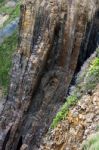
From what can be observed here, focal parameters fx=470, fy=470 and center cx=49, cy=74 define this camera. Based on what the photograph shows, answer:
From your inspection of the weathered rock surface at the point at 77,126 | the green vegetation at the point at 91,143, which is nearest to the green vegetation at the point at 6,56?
the weathered rock surface at the point at 77,126

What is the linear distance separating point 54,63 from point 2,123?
11.5 ft

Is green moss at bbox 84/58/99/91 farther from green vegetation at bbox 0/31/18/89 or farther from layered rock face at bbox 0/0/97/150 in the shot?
green vegetation at bbox 0/31/18/89

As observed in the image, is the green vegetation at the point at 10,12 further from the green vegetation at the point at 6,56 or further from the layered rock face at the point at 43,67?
the layered rock face at the point at 43,67

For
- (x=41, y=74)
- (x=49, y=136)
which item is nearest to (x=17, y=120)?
(x=41, y=74)

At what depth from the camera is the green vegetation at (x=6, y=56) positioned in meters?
32.9

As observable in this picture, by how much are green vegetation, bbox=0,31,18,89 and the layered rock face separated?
11.3 meters

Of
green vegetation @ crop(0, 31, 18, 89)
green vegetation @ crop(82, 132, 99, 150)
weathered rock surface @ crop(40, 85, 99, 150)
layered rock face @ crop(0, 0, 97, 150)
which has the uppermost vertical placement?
green vegetation @ crop(82, 132, 99, 150)

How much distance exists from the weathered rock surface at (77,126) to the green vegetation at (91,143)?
0.39 metres

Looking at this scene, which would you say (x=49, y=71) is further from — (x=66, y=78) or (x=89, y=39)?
(x=89, y=39)

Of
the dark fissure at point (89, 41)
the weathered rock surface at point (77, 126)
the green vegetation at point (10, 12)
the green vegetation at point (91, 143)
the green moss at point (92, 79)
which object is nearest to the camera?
the green vegetation at point (91, 143)

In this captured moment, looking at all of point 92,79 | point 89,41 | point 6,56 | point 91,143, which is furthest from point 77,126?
point 6,56

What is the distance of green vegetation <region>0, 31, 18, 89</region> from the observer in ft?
108

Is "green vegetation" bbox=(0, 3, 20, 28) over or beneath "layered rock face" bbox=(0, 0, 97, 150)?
beneath

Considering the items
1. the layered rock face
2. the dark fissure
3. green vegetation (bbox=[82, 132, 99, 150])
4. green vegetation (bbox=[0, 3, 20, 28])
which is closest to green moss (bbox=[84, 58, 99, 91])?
green vegetation (bbox=[82, 132, 99, 150])
